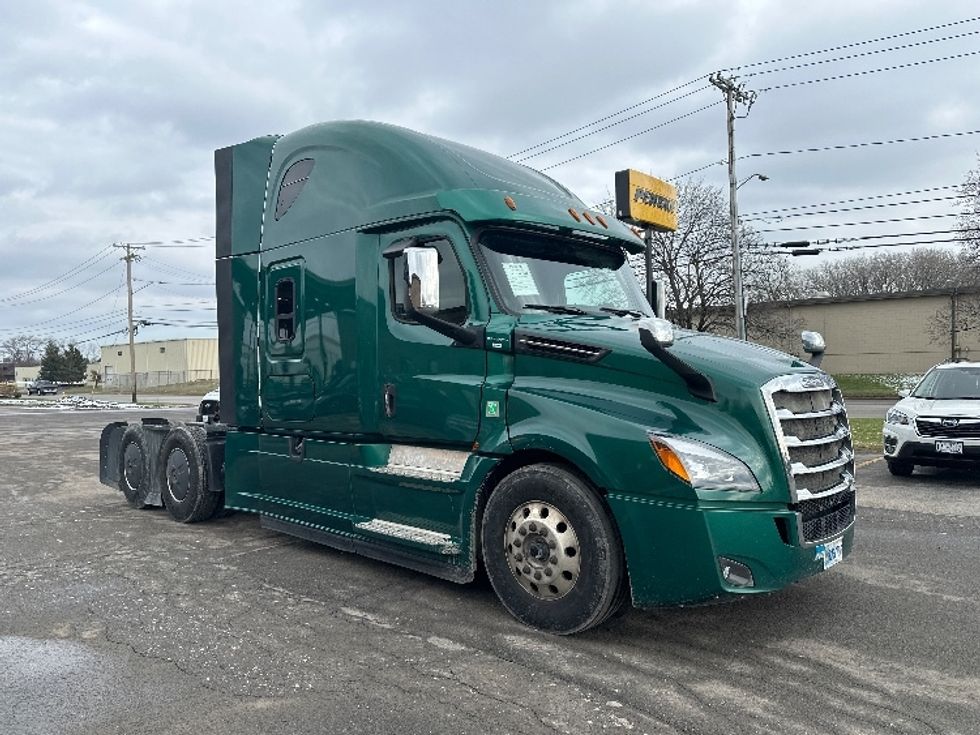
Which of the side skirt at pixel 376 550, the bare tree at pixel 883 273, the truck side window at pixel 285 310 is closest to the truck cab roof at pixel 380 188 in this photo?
the truck side window at pixel 285 310

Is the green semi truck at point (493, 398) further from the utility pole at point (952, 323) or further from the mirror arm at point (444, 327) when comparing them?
the utility pole at point (952, 323)

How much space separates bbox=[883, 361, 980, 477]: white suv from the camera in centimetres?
952

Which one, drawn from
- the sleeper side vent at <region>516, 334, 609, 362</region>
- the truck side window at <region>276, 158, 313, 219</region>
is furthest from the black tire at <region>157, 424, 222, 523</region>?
the sleeper side vent at <region>516, 334, 609, 362</region>

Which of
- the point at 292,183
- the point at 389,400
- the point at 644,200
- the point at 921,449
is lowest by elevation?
the point at 921,449

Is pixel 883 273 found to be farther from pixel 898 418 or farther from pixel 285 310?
pixel 285 310

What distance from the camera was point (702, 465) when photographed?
12.6ft

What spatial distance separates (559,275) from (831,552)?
7.76 feet

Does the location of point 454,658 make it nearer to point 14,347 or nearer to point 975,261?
point 975,261

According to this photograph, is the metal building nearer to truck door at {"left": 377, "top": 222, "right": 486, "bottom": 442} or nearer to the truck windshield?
truck door at {"left": 377, "top": 222, "right": 486, "bottom": 442}

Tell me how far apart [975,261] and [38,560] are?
39.4 metres

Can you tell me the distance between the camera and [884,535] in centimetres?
691

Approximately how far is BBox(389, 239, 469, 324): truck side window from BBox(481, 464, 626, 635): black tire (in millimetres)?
1096

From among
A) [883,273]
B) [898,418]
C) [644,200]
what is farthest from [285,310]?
[883,273]

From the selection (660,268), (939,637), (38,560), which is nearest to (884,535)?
(939,637)
